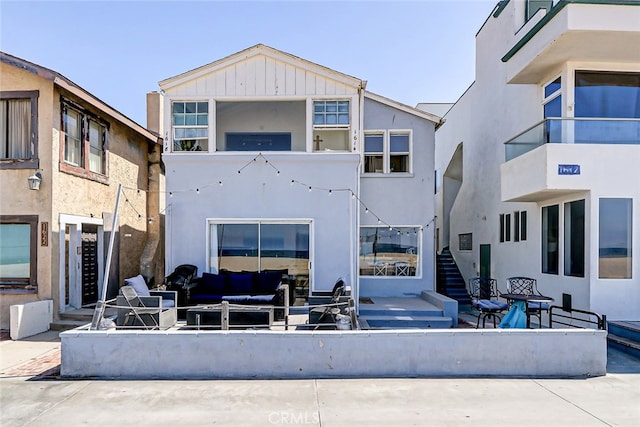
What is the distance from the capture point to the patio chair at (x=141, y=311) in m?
7.57

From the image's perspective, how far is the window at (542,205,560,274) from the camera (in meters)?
10.2

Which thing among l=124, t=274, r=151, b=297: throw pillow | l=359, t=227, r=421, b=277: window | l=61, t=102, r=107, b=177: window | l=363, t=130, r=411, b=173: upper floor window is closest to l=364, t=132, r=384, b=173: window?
l=363, t=130, r=411, b=173: upper floor window

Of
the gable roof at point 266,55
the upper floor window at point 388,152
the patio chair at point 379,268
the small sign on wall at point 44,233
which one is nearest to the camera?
the small sign on wall at point 44,233

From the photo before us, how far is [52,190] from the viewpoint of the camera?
9.52 metres

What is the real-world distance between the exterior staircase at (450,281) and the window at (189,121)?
30.2 feet

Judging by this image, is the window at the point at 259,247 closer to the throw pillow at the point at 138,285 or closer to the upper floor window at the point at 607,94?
the throw pillow at the point at 138,285

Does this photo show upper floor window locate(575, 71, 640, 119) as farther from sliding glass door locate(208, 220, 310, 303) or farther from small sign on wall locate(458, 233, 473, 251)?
sliding glass door locate(208, 220, 310, 303)

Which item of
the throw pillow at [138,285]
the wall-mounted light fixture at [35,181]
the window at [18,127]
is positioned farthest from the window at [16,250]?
the throw pillow at [138,285]

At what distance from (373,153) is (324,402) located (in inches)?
320

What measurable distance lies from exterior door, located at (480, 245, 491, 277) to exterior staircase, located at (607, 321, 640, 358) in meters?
5.40

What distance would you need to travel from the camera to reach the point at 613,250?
29.0 feet

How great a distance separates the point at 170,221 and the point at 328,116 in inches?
195

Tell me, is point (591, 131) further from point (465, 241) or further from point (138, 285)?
point (138, 285)

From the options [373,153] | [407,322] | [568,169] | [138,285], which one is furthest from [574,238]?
[138,285]
